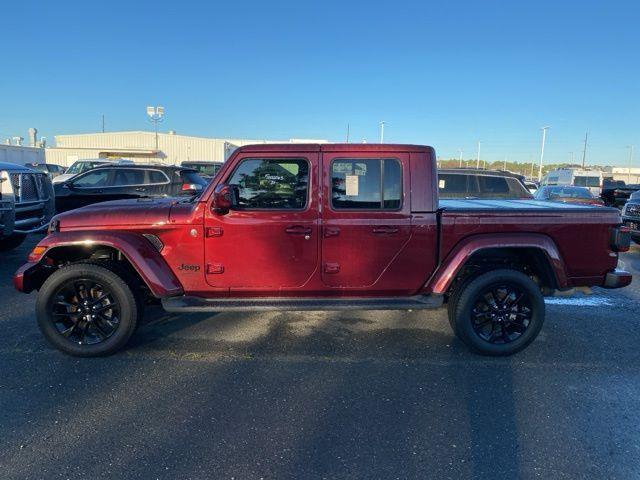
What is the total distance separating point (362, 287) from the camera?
411 cm

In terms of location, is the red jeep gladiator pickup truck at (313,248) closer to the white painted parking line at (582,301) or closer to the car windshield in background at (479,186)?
the white painted parking line at (582,301)

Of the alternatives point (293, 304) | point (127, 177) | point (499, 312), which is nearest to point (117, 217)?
point (293, 304)

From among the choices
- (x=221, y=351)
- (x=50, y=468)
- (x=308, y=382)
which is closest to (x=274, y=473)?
(x=308, y=382)

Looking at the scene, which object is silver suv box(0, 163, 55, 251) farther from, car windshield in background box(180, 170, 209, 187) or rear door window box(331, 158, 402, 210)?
rear door window box(331, 158, 402, 210)

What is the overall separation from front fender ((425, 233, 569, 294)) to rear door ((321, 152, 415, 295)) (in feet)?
1.45

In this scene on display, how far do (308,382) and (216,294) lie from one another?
119cm

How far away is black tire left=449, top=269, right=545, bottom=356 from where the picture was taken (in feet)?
13.3

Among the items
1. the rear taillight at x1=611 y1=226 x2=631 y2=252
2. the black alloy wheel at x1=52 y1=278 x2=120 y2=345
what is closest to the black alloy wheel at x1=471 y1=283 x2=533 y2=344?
the rear taillight at x1=611 y1=226 x2=631 y2=252

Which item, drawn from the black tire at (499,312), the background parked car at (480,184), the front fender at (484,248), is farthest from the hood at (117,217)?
the background parked car at (480,184)

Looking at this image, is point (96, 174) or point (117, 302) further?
point (96, 174)

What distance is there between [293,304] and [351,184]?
3.99 feet

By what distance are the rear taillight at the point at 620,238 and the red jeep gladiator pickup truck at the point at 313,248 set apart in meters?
0.01

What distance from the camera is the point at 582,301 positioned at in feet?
19.5

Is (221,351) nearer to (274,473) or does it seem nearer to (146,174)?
(274,473)
